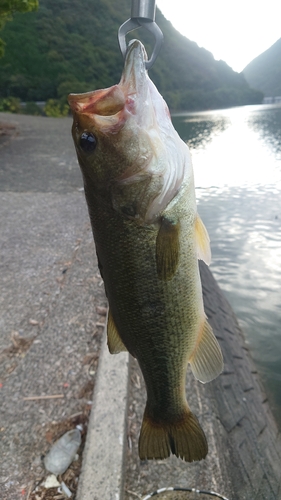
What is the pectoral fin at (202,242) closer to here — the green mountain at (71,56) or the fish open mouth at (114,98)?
the fish open mouth at (114,98)

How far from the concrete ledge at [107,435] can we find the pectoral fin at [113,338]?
3.73 ft

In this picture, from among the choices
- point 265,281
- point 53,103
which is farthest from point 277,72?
point 265,281

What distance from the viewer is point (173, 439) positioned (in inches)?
74.9

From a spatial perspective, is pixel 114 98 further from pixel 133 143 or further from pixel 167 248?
pixel 167 248

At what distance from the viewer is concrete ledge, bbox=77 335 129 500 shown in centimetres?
237

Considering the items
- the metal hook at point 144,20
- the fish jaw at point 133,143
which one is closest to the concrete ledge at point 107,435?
the fish jaw at point 133,143

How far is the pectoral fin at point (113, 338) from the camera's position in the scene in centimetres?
182

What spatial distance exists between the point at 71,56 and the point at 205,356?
87.2 metres

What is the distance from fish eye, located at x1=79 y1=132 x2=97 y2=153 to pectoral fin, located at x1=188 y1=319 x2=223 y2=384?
1.03 m

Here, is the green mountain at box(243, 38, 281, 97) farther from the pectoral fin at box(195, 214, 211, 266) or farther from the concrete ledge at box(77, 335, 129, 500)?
the pectoral fin at box(195, 214, 211, 266)

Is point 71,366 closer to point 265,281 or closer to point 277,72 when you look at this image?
point 265,281

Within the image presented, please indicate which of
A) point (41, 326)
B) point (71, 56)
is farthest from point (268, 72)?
point (41, 326)

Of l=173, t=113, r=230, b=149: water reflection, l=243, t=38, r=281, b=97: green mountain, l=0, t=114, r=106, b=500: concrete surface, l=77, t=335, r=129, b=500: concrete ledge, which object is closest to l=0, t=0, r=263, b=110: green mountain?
l=173, t=113, r=230, b=149: water reflection

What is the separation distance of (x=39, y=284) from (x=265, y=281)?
4701 millimetres
